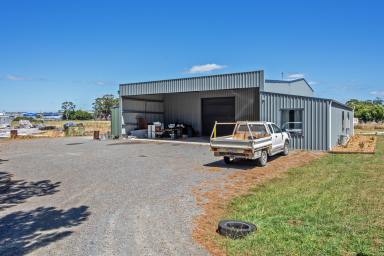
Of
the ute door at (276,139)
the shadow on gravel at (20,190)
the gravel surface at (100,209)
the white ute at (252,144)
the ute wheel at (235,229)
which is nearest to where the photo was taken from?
the gravel surface at (100,209)

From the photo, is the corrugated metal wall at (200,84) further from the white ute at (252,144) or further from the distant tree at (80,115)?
the distant tree at (80,115)

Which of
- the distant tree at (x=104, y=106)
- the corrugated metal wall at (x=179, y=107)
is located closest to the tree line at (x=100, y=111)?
the distant tree at (x=104, y=106)

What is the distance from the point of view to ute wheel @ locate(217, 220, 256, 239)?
5459 millimetres

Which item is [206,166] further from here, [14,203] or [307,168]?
[14,203]

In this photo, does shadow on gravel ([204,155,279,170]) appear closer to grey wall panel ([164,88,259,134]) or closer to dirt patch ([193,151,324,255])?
dirt patch ([193,151,324,255])

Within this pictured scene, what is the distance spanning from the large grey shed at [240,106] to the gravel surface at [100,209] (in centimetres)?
766

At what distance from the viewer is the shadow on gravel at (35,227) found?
5.18 m

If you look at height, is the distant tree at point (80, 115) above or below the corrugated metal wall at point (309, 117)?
above

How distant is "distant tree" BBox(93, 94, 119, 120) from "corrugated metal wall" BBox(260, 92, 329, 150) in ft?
306

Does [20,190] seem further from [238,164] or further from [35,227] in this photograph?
[238,164]

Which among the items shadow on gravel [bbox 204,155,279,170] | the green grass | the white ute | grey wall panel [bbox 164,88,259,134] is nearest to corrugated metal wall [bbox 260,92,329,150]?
the white ute

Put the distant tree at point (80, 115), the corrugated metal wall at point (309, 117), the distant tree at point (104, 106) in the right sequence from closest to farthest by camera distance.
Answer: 1. the corrugated metal wall at point (309, 117)
2. the distant tree at point (104, 106)
3. the distant tree at point (80, 115)

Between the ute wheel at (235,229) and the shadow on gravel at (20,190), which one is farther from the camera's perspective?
the shadow on gravel at (20,190)

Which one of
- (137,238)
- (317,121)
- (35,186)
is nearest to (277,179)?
(137,238)
